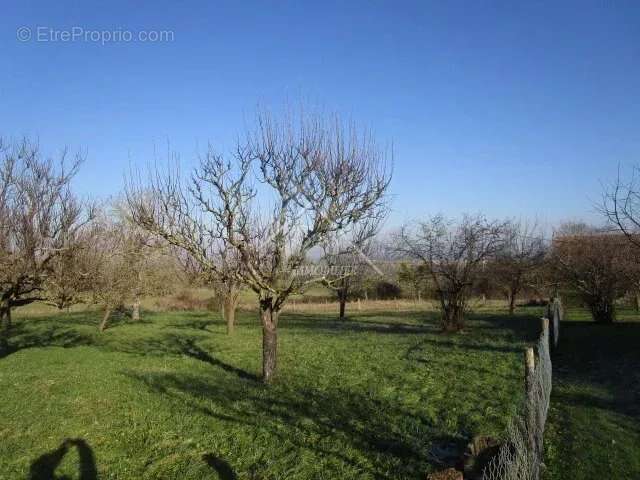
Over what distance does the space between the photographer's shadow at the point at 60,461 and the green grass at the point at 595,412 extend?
5730 millimetres

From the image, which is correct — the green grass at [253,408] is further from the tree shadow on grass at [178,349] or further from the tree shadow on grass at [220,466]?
the tree shadow on grass at [178,349]

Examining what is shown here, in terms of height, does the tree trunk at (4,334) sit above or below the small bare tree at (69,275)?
below

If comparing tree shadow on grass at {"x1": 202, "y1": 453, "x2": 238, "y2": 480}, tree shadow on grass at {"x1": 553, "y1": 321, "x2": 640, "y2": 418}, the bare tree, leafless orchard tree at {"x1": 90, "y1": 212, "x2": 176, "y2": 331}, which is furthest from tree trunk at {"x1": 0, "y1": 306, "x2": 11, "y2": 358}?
the bare tree

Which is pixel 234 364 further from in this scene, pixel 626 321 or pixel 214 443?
pixel 626 321

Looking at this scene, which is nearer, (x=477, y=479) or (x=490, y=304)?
(x=477, y=479)

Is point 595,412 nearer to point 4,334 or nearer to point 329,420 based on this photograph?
point 329,420

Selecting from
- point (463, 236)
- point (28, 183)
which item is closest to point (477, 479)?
→ point (28, 183)


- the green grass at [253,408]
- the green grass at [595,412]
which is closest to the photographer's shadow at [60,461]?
the green grass at [253,408]

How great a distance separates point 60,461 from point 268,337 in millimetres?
5098

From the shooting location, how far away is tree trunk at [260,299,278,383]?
11219 millimetres

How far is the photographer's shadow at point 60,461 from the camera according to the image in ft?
20.9

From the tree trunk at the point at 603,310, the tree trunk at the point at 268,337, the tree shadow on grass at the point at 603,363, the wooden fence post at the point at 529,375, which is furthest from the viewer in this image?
the tree trunk at the point at 603,310

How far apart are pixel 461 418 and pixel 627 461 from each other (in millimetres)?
2366

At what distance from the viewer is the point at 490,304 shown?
37844mm
